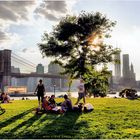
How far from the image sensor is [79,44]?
142 ft

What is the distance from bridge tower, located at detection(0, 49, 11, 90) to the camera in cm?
13838

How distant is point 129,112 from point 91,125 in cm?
454

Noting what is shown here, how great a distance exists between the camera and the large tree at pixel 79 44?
42.6m

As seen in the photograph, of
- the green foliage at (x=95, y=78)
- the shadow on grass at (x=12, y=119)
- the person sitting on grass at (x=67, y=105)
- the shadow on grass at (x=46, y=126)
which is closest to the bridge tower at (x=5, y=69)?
the green foliage at (x=95, y=78)

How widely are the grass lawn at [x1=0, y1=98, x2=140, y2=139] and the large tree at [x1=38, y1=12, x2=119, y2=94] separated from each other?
22.4 m

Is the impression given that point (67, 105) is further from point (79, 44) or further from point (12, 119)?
point (79, 44)

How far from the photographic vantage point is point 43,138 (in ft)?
45.4

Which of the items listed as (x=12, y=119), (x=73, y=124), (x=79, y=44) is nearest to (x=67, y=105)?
(x=12, y=119)

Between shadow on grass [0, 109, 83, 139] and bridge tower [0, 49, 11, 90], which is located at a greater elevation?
bridge tower [0, 49, 11, 90]

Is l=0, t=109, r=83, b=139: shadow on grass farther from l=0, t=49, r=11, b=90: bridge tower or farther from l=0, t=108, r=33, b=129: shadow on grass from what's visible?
l=0, t=49, r=11, b=90: bridge tower

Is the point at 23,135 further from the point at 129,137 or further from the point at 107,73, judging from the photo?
the point at 107,73

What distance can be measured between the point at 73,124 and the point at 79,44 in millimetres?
27932

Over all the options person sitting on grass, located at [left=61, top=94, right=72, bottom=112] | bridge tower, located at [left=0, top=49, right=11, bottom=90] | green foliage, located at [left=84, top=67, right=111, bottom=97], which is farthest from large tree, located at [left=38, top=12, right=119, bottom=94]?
bridge tower, located at [left=0, top=49, right=11, bottom=90]

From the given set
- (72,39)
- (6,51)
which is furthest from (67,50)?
(6,51)
